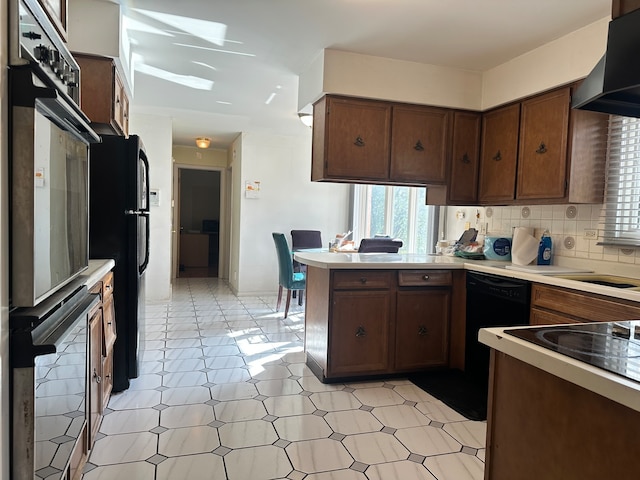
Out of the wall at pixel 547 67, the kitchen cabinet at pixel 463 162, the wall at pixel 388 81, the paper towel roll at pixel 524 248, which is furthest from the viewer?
the kitchen cabinet at pixel 463 162

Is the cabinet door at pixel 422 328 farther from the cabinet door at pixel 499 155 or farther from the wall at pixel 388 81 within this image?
the wall at pixel 388 81

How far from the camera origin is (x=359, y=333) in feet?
9.87

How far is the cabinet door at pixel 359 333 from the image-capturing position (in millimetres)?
2947

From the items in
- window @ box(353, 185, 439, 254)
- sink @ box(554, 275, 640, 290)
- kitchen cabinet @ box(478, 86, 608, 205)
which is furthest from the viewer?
window @ box(353, 185, 439, 254)

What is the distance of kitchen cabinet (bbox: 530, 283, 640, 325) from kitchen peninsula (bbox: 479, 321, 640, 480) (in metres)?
0.94

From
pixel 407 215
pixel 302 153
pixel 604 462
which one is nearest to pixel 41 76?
pixel 604 462

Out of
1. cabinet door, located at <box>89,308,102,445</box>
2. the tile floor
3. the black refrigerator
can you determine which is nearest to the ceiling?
the black refrigerator

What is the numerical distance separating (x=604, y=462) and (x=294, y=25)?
2.74m

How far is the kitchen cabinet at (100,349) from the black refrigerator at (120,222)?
124 mm

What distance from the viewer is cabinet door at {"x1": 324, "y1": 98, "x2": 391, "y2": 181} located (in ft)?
10.5

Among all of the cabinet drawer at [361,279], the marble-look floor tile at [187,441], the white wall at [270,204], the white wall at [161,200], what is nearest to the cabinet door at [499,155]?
the cabinet drawer at [361,279]

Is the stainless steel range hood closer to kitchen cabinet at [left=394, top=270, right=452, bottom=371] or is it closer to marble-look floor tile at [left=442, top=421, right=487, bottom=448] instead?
marble-look floor tile at [left=442, top=421, right=487, bottom=448]

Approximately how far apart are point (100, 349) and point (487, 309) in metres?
2.40

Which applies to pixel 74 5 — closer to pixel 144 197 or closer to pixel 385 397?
pixel 144 197
